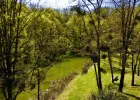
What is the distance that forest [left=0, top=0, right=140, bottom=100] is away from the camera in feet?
47.1

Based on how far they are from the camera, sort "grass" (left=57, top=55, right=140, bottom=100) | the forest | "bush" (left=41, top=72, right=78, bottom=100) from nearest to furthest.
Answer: the forest → "grass" (left=57, top=55, right=140, bottom=100) → "bush" (left=41, top=72, right=78, bottom=100)

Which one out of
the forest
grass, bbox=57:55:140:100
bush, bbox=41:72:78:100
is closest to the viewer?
the forest

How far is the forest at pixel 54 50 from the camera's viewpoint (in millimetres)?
14367

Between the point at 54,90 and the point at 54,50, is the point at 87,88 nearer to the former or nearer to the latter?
the point at 54,90

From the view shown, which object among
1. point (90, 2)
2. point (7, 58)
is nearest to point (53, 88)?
point (90, 2)

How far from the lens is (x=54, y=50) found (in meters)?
38.2

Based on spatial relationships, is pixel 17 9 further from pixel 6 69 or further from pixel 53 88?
pixel 53 88

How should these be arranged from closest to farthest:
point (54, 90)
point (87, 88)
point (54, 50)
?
point (54, 90), point (87, 88), point (54, 50)

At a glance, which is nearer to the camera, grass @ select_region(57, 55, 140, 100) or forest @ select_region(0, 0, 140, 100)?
forest @ select_region(0, 0, 140, 100)

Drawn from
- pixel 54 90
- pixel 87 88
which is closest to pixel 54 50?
pixel 54 90

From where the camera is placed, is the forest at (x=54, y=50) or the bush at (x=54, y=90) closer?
the forest at (x=54, y=50)

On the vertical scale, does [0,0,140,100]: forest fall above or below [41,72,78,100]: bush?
above

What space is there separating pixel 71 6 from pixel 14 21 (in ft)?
55.9

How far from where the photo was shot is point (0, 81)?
1437 cm
